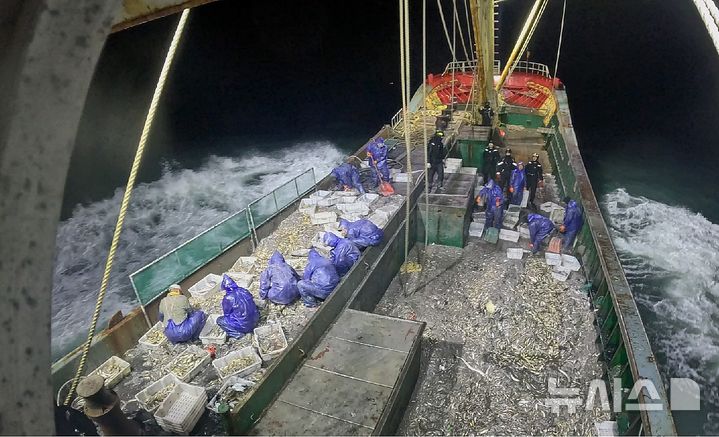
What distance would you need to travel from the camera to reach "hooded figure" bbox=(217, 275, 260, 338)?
721cm

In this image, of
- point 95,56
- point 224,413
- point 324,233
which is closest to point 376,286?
point 324,233

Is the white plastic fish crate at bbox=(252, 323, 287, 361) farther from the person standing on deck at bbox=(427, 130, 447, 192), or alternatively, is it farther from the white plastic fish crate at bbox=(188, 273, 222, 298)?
the person standing on deck at bbox=(427, 130, 447, 192)

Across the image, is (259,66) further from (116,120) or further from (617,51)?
(617,51)

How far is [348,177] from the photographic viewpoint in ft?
37.2

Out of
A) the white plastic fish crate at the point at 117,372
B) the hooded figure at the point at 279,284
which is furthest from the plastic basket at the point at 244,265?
the white plastic fish crate at the point at 117,372

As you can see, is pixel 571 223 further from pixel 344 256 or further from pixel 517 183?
pixel 344 256

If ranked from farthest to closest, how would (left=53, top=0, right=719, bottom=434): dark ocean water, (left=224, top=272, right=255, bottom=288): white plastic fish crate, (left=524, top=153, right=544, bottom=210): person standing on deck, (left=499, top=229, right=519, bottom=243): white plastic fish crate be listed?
(left=53, top=0, right=719, bottom=434): dark ocean water
(left=524, top=153, right=544, bottom=210): person standing on deck
(left=499, top=229, right=519, bottom=243): white plastic fish crate
(left=224, top=272, right=255, bottom=288): white plastic fish crate

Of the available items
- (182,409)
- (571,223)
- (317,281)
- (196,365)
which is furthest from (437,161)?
(182,409)

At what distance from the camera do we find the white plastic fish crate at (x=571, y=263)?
28.0ft

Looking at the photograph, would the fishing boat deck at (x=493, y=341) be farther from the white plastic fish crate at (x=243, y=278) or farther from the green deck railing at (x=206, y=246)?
the green deck railing at (x=206, y=246)

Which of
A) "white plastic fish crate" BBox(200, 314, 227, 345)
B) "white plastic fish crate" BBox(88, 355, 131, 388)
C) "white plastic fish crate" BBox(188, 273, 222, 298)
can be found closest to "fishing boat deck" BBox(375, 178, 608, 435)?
"white plastic fish crate" BBox(200, 314, 227, 345)

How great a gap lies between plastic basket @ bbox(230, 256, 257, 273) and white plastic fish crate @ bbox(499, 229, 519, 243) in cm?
598

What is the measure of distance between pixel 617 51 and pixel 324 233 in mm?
41099

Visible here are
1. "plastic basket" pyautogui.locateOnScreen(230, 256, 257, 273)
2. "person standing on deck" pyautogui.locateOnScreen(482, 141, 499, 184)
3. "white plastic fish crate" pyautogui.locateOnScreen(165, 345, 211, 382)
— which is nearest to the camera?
"white plastic fish crate" pyautogui.locateOnScreen(165, 345, 211, 382)
